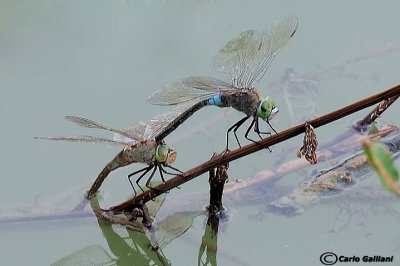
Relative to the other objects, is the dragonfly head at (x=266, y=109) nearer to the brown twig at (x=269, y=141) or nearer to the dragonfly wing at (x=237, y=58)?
the dragonfly wing at (x=237, y=58)

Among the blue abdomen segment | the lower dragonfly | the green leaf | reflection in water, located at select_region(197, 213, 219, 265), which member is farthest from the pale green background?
the green leaf

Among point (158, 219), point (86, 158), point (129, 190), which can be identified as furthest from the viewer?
point (86, 158)

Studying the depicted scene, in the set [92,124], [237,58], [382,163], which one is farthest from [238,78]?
[382,163]

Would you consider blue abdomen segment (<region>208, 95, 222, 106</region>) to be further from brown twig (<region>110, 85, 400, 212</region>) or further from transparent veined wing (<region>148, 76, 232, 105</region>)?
brown twig (<region>110, 85, 400, 212</region>)

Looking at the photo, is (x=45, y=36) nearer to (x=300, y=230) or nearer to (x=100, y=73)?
(x=100, y=73)

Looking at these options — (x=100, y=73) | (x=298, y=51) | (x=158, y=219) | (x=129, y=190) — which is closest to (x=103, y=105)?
(x=100, y=73)

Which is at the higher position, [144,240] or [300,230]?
[144,240]

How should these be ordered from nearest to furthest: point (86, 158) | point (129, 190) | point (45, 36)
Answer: point (129, 190) → point (86, 158) → point (45, 36)
